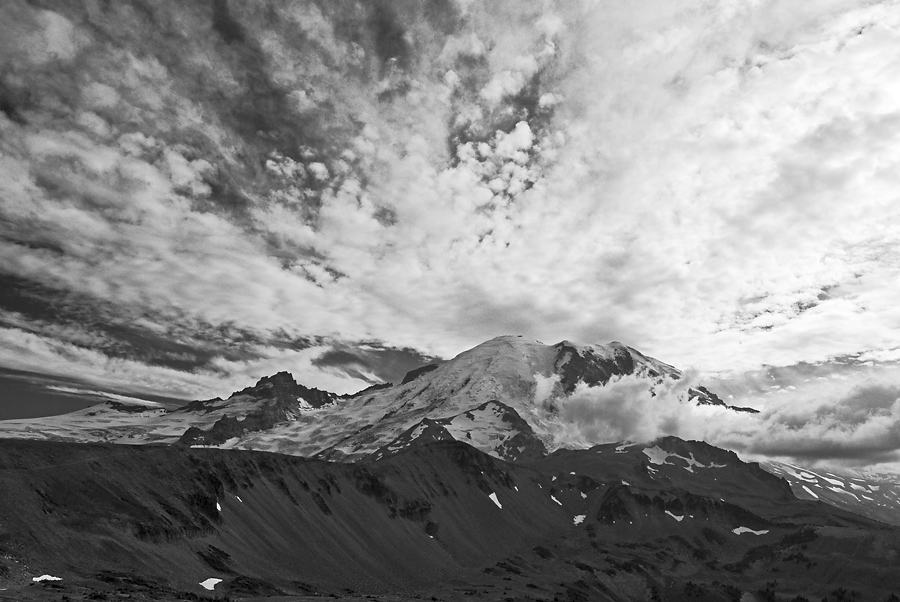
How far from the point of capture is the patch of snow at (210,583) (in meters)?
117

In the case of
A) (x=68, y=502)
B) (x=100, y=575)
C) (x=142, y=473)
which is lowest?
(x=100, y=575)

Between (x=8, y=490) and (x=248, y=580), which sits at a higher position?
(x=8, y=490)

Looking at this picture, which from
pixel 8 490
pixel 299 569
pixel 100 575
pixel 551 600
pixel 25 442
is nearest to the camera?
pixel 100 575

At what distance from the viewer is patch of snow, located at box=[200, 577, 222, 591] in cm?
11722

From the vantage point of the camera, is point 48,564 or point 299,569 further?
point 299,569

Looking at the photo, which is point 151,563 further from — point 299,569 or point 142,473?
point 299,569

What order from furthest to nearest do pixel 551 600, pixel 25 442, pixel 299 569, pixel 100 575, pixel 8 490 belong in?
pixel 551 600
pixel 299 569
pixel 25 442
pixel 8 490
pixel 100 575

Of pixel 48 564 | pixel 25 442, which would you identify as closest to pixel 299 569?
pixel 25 442

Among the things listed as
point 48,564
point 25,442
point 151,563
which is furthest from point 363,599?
point 25,442

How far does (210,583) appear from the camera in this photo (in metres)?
120

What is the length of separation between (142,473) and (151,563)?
46.4m

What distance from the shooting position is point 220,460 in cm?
19725

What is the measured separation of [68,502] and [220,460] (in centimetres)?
7673

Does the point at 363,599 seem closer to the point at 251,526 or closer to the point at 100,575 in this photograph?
the point at 100,575
